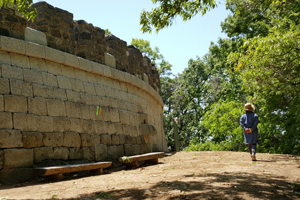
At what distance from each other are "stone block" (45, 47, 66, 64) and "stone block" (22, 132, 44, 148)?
5.61 ft

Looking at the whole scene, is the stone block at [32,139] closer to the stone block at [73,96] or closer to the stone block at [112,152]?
the stone block at [73,96]

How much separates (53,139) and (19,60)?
5.50ft

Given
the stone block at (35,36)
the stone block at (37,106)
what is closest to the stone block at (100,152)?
the stone block at (37,106)

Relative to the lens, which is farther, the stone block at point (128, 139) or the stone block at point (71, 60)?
the stone block at point (128, 139)

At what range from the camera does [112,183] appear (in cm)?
522

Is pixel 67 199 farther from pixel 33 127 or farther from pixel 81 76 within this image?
pixel 81 76

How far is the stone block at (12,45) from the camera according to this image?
593cm

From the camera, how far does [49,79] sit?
266 inches

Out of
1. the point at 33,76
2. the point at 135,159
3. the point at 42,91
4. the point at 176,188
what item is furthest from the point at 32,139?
the point at 176,188

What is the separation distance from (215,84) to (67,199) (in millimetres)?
18944

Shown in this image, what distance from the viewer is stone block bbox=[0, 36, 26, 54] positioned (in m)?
5.93

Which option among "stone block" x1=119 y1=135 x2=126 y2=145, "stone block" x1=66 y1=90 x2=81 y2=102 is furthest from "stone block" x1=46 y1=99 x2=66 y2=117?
"stone block" x1=119 y1=135 x2=126 y2=145

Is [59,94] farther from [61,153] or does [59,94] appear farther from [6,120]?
[6,120]

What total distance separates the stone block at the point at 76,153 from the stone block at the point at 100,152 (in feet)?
1.57
